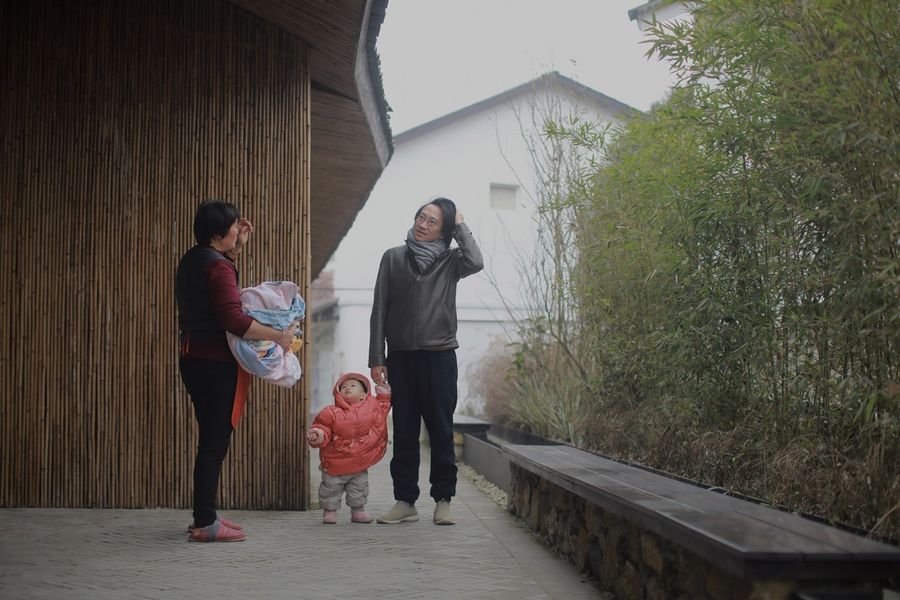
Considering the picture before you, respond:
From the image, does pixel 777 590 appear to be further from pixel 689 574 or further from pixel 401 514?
pixel 401 514

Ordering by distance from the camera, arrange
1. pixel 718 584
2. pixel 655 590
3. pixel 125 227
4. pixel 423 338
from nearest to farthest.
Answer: pixel 718 584 → pixel 655 590 → pixel 423 338 → pixel 125 227

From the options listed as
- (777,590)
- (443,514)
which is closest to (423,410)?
(443,514)

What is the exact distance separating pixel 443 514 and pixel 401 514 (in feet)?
0.78

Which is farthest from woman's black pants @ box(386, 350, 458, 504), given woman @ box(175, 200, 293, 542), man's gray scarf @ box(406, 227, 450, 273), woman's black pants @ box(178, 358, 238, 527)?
woman's black pants @ box(178, 358, 238, 527)

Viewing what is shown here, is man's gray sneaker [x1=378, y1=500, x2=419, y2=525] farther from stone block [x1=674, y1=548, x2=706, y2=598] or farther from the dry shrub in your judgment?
the dry shrub

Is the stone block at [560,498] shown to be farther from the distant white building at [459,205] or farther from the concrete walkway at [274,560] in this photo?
the distant white building at [459,205]

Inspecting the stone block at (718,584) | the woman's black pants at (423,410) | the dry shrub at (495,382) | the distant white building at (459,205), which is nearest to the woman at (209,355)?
the woman's black pants at (423,410)

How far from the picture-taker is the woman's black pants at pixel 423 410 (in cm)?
571

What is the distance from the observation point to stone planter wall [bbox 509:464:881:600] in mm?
2668

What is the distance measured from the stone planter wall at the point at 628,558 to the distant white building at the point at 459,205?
16638 millimetres

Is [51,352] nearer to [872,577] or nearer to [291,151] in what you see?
[291,151]

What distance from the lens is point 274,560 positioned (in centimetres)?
452

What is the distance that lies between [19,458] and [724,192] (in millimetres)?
3968

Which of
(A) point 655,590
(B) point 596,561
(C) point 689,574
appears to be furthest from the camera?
(B) point 596,561
